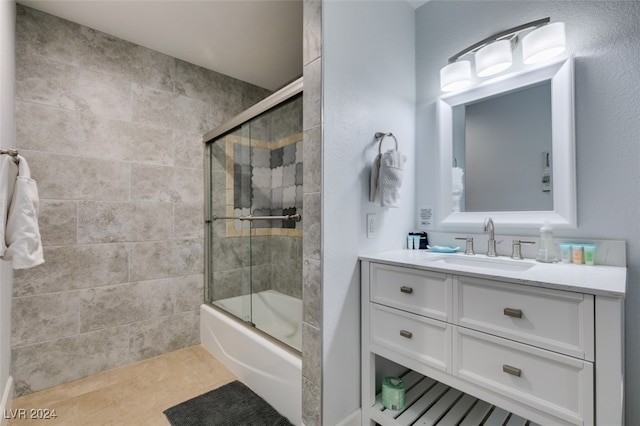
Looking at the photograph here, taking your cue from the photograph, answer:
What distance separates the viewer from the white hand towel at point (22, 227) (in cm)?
111

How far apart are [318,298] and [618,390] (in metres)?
0.99

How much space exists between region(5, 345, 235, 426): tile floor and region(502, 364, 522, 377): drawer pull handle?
5.49 ft

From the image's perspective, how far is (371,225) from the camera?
1.54 meters

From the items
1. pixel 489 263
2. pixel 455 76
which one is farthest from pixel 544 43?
pixel 489 263

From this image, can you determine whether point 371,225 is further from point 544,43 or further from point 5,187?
point 5,187

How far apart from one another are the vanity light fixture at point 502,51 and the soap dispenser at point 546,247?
2.69 ft

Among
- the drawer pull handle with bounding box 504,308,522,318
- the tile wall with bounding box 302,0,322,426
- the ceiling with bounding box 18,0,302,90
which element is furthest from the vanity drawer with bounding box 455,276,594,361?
the ceiling with bounding box 18,0,302,90

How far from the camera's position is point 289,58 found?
2369 mm

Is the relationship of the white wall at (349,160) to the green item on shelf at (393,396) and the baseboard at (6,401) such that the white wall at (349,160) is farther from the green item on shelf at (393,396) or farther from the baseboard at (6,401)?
the baseboard at (6,401)

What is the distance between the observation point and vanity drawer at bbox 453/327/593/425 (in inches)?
33.9

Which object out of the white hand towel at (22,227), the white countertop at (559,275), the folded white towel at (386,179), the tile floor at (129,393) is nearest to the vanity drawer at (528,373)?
the white countertop at (559,275)

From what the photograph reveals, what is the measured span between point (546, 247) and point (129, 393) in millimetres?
2470

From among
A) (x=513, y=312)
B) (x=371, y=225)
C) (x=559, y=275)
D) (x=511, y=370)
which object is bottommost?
(x=511, y=370)

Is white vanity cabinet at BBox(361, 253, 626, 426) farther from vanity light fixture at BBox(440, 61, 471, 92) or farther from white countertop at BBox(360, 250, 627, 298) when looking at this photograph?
vanity light fixture at BBox(440, 61, 471, 92)
